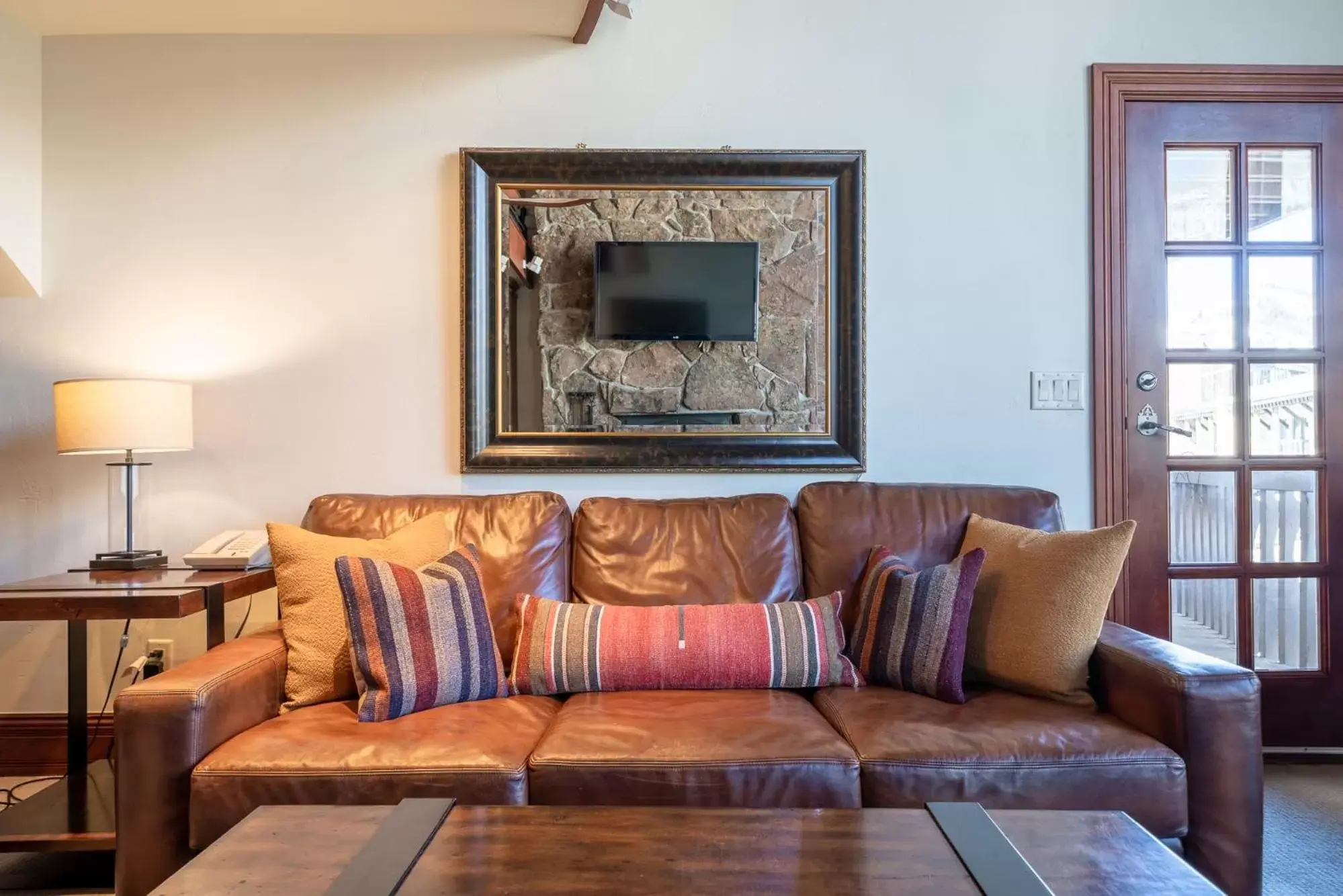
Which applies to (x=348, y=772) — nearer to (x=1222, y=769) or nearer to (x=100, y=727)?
(x=100, y=727)

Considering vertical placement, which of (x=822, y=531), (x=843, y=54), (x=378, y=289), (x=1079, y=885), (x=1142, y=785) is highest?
(x=843, y=54)

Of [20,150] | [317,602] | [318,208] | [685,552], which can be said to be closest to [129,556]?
[317,602]

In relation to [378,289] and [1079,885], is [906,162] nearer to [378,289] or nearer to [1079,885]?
[378,289]

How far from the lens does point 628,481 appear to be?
7.59 feet

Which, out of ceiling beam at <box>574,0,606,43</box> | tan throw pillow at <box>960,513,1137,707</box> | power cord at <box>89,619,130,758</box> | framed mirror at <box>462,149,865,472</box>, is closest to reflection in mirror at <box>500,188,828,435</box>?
framed mirror at <box>462,149,865,472</box>

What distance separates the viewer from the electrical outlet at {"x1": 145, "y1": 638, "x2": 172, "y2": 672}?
2.32 m

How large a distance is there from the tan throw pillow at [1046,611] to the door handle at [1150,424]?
77 centimetres

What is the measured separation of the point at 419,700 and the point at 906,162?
2.02 metres

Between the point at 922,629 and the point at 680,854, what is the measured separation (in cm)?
93

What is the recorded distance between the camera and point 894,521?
204cm

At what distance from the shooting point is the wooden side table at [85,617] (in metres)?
1.64

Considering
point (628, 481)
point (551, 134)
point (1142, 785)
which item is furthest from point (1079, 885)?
point (551, 134)

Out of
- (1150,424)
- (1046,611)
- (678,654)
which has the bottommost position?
(678,654)

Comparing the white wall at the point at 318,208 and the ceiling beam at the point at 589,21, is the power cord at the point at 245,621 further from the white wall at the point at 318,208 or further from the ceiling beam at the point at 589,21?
the ceiling beam at the point at 589,21
